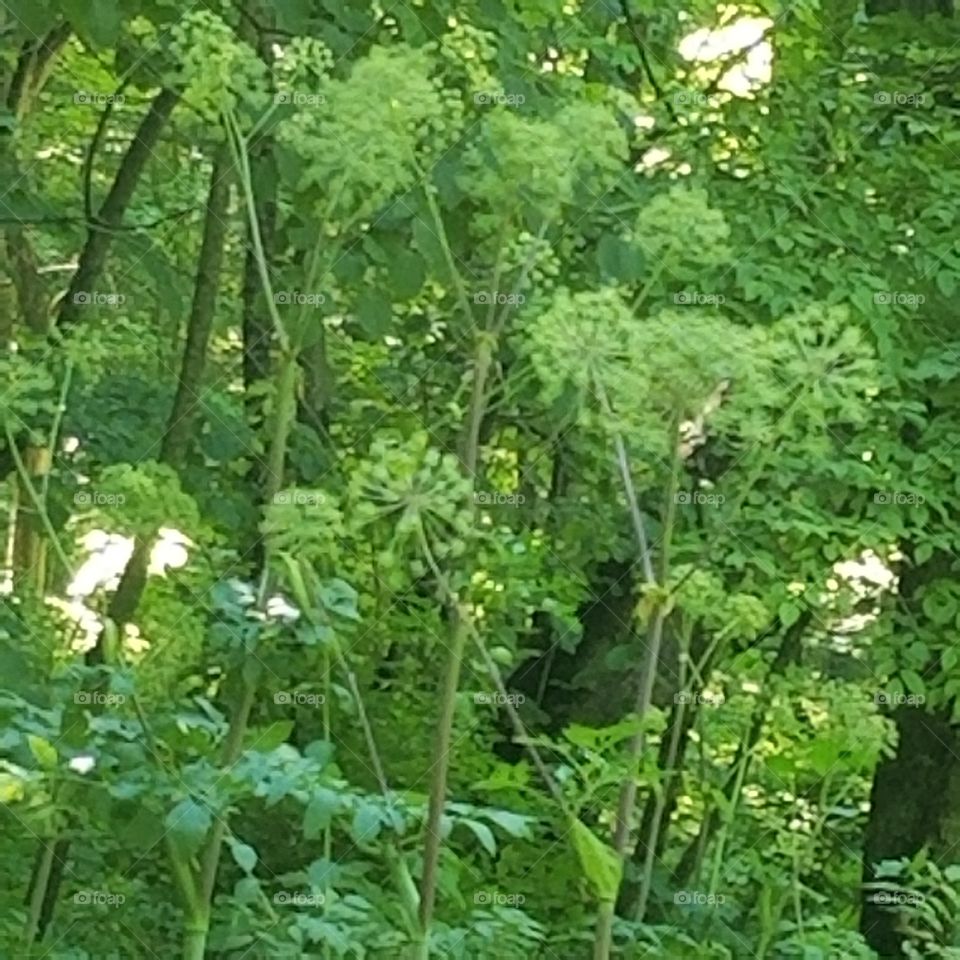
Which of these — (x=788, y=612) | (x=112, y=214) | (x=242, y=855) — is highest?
(x=112, y=214)

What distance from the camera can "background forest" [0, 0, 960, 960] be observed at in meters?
1.58

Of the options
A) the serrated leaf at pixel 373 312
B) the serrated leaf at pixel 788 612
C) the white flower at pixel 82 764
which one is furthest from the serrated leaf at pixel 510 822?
the serrated leaf at pixel 788 612

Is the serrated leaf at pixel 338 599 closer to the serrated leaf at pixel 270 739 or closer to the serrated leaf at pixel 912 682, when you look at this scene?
the serrated leaf at pixel 270 739

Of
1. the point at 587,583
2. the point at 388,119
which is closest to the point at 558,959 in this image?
the point at 587,583

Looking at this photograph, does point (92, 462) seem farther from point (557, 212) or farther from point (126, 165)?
point (557, 212)

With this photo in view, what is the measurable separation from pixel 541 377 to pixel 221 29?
1.41 feet

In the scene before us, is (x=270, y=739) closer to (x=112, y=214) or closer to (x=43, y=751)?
(x=43, y=751)

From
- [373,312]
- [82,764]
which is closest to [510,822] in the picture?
[82,764]

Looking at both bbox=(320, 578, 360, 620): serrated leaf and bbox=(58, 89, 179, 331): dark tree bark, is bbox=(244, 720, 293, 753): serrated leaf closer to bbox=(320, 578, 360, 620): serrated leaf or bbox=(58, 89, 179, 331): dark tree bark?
bbox=(320, 578, 360, 620): serrated leaf

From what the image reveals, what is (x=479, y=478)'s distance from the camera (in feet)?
7.18

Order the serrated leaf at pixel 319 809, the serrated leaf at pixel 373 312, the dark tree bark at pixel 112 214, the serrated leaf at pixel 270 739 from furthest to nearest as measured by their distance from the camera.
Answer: the dark tree bark at pixel 112 214
the serrated leaf at pixel 373 312
the serrated leaf at pixel 270 739
the serrated leaf at pixel 319 809

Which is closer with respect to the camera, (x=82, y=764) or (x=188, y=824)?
(x=188, y=824)

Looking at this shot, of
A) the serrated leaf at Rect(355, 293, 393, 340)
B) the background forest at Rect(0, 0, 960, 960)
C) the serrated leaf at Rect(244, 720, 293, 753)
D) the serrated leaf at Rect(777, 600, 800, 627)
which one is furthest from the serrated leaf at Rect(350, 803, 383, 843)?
the serrated leaf at Rect(777, 600, 800, 627)

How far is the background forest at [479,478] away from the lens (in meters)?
1.58
